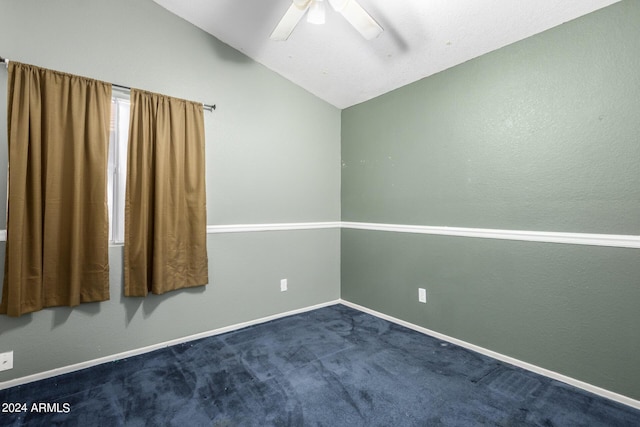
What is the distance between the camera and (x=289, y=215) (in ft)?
10.2

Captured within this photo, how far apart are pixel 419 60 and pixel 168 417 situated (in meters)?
2.97

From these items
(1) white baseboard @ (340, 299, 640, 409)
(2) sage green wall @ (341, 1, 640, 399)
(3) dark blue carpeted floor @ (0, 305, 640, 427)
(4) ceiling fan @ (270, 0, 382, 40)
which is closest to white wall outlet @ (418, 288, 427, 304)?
(2) sage green wall @ (341, 1, 640, 399)

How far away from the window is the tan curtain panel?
→ 0.47ft

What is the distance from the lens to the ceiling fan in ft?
5.43

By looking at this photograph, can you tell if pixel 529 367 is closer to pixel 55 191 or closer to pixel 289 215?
pixel 289 215

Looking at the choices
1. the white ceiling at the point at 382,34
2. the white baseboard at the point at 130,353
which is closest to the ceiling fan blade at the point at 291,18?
the white ceiling at the point at 382,34

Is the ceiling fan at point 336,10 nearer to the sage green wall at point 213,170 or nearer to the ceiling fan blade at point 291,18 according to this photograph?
the ceiling fan blade at point 291,18

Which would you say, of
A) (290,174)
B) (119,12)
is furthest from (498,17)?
(119,12)

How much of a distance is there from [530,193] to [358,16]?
1.61m

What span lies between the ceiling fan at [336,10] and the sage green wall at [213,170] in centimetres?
105

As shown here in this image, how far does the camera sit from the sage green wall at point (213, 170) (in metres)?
1.93

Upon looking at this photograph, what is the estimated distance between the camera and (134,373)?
200 centimetres

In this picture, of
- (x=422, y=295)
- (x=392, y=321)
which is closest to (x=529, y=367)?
(x=422, y=295)

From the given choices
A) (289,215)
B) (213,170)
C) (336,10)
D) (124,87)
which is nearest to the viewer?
(336,10)
